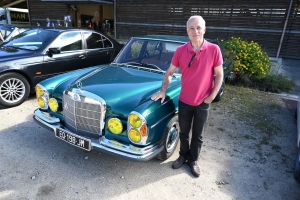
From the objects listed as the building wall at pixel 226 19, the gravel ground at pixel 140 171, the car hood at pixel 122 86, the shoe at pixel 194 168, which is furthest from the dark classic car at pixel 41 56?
the building wall at pixel 226 19

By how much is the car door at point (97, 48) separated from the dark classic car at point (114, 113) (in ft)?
8.11

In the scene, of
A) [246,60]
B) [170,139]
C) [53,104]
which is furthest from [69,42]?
[246,60]

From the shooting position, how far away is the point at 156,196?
2535 millimetres

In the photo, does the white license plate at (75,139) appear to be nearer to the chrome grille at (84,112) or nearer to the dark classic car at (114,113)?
the dark classic car at (114,113)

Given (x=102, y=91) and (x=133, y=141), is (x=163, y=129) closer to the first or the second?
(x=133, y=141)

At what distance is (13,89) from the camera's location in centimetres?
453

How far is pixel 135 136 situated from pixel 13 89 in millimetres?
3416

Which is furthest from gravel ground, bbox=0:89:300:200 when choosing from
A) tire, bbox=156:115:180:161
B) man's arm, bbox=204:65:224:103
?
man's arm, bbox=204:65:224:103

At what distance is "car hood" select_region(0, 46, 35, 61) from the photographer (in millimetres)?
4473

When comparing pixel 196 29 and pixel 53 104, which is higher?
pixel 196 29

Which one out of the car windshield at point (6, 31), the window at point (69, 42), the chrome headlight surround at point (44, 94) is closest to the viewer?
the chrome headlight surround at point (44, 94)

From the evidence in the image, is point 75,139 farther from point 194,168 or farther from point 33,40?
point 33,40

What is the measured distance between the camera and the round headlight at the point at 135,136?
2439 millimetres

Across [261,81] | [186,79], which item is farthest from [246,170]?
[261,81]
